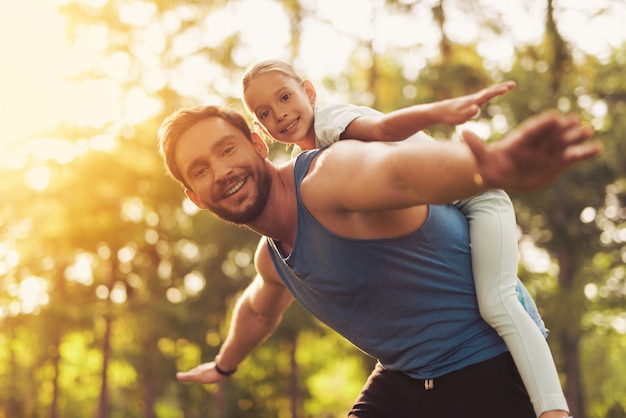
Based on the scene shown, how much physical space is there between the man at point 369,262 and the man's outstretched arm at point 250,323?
609mm

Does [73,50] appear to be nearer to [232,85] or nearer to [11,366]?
[232,85]

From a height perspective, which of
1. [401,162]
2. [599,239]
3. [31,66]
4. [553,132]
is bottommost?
[31,66]

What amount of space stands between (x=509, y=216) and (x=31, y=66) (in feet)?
59.6

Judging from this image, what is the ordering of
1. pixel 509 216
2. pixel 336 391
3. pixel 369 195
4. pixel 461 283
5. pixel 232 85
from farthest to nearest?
pixel 336 391
pixel 232 85
pixel 509 216
pixel 461 283
pixel 369 195

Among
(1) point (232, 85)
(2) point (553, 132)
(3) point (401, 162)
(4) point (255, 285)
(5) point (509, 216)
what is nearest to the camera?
(2) point (553, 132)

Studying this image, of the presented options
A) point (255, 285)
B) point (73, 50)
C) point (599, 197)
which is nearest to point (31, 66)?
point (73, 50)

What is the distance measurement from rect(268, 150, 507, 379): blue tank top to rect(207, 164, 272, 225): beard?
0.50 feet

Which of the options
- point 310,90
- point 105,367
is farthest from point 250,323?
point 105,367

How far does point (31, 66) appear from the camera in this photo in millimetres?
19156

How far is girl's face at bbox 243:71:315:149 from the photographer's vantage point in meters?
3.69

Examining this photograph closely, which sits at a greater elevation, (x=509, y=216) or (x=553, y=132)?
(x=553, y=132)

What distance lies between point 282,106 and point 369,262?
4.22 ft

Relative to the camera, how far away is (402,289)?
2.80 metres

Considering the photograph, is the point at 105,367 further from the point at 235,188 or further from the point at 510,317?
the point at 510,317
